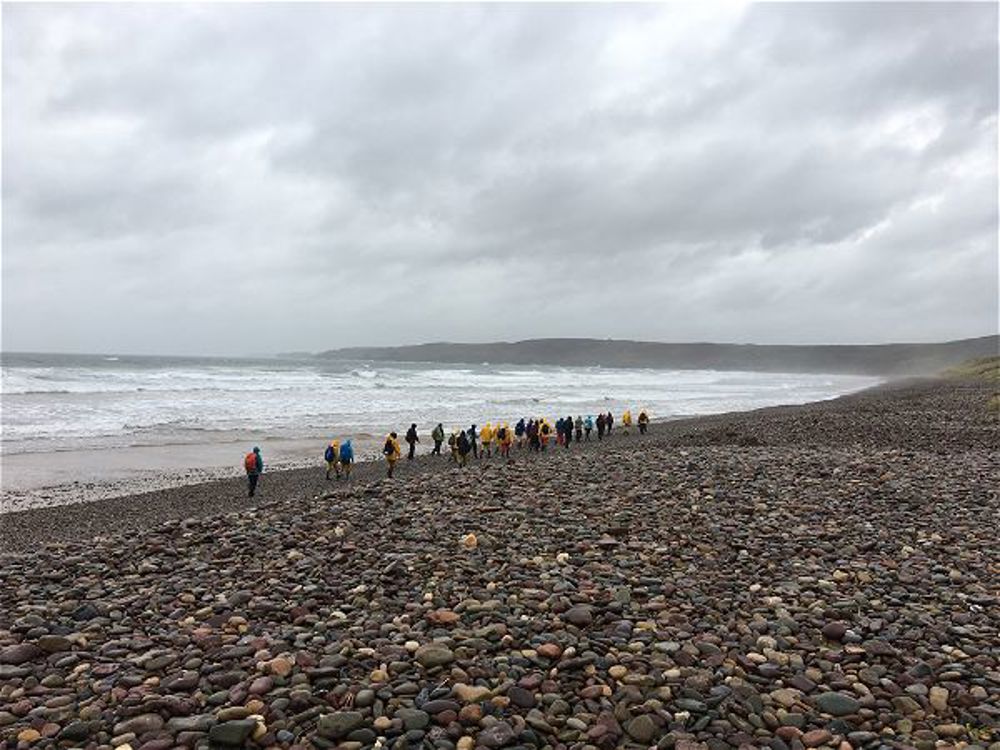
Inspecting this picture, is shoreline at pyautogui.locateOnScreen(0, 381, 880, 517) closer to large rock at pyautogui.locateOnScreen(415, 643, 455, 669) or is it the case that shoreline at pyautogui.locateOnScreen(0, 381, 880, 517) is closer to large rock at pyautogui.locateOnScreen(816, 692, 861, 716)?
large rock at pyautogui.locateOnScreen(415, 643, 455, 669)

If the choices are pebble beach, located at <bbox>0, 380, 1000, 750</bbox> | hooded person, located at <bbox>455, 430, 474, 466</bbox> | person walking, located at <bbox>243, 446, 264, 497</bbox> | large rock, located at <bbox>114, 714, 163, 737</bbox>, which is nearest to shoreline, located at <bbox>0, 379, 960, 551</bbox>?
person walking, located at <bbox>243, 446, 264, 497</bbox>

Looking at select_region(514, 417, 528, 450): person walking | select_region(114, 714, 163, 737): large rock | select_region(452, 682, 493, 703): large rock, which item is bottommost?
select_region(514, 417, 528, 450): person walking

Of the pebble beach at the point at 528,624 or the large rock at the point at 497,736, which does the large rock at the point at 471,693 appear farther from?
the large rock at the point at 497,736

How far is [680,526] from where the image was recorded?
943cm

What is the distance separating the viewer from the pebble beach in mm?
4656

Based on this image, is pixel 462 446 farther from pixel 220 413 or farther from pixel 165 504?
pixel 220 413

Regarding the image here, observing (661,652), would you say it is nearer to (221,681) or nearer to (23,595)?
(221,681)

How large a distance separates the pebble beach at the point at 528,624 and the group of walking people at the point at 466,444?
7484 mm

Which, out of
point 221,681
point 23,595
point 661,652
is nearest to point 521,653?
point 661,652

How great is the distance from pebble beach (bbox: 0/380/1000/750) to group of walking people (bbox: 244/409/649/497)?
7484mm

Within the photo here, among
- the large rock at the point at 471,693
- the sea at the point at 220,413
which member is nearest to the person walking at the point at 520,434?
the sea at the point at 220,413

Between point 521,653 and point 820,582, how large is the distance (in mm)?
3626

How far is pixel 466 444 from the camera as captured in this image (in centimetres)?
2216

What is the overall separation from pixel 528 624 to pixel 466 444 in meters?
16.1
